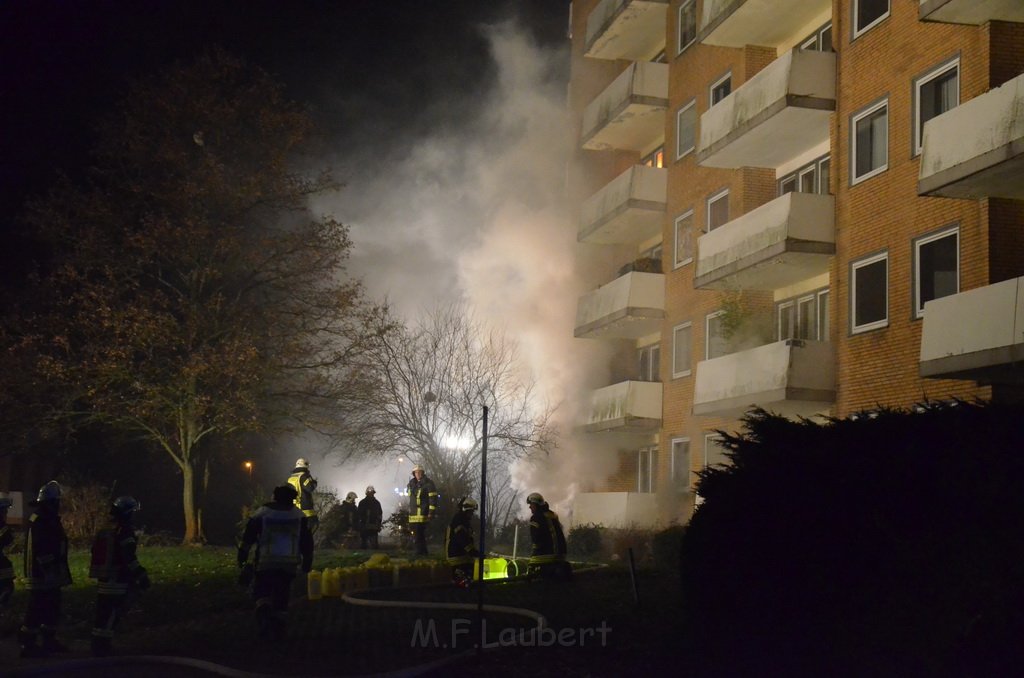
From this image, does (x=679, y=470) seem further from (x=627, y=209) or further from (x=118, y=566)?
(x=118, y=566)

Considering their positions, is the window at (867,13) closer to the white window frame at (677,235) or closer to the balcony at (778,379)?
the balcony at (778,379)

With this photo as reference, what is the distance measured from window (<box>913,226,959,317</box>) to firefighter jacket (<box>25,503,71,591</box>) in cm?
1246

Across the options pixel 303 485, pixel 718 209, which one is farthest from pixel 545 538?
pixel 718 209

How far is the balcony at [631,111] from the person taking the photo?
96.1 feet

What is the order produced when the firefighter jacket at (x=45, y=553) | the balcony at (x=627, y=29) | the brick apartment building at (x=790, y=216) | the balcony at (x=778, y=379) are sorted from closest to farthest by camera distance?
the firefighter jacket at (x=45, y=553) → the brick apartment building at (x=790, y=216) → the balcony at (x=778, y=379) → the balcony at (x=627, y=29)

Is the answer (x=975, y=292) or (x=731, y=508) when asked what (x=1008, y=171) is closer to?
(x=975, y=292)

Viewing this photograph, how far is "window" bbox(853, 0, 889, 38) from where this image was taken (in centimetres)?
2025

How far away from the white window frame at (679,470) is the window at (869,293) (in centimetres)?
788

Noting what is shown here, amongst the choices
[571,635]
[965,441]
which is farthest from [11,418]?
[965,441]

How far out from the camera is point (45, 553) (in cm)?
1252

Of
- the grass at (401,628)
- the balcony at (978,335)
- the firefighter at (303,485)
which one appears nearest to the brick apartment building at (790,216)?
the balcony at (978,335)

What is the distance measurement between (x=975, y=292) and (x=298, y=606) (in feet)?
32.0

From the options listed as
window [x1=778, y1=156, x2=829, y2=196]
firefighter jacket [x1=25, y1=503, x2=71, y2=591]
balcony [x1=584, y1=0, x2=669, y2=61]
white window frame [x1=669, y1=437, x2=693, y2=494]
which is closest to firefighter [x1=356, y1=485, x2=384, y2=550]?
white window frame [x1=669, y1=437, x2=693, y2=494]

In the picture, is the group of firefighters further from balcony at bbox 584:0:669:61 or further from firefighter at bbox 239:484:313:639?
balcony at bbox 584:0:669:61
